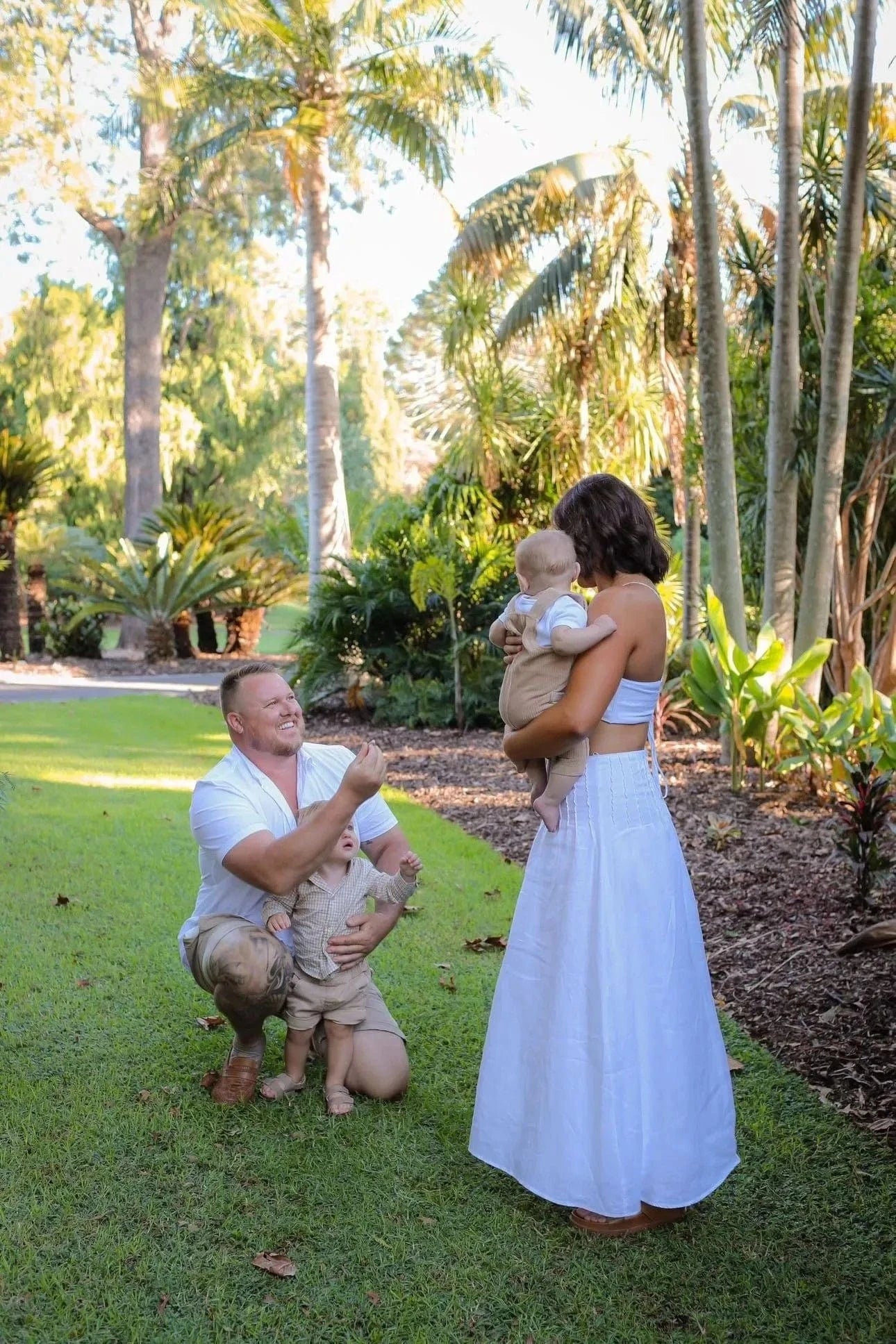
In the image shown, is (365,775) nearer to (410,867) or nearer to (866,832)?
(410,867)

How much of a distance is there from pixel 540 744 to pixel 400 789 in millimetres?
6935

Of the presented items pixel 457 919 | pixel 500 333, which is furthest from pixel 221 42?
pixel 457 919

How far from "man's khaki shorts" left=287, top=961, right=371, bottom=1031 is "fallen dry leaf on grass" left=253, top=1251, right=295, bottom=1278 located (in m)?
0.88

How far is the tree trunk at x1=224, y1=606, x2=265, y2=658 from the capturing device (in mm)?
22547

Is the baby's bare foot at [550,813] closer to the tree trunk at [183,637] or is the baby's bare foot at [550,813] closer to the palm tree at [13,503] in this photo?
the palm tree at [13,503]

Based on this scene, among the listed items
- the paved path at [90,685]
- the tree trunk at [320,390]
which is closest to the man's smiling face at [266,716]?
the paved path at [90,685]

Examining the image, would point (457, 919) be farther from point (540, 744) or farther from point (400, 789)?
point (400, 789)

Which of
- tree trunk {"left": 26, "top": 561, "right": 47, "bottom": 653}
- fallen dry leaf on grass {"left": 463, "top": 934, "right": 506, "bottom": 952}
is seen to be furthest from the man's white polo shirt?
tree trunk {"left": 26, "top": 561, "right": 47, "bottom": 653}

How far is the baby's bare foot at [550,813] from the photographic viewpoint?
327 centimetres

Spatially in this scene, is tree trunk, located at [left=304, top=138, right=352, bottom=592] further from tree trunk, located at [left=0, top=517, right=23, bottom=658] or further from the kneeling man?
the kneeling man

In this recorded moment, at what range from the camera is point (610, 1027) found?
3.13 m

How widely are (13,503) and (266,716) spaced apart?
17.1 meters

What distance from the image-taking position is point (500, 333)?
16609 mm

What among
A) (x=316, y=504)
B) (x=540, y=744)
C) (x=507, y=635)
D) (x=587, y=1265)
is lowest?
(x=587, y=1265)
